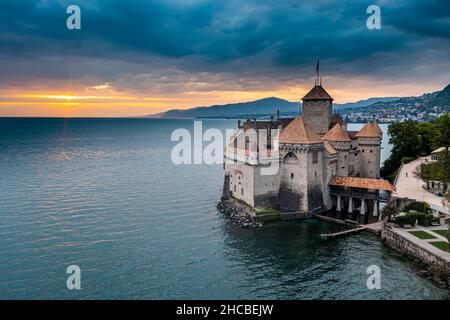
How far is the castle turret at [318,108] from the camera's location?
2061 inches

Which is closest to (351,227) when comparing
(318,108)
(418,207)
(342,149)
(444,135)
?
(418,207)

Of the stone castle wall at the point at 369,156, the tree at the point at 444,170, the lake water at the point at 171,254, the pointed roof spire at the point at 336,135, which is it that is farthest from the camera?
the stone castle wall at the point at 369,156

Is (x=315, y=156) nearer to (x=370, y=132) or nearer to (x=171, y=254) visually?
(x=370, y=132)

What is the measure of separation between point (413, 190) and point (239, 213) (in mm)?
23158

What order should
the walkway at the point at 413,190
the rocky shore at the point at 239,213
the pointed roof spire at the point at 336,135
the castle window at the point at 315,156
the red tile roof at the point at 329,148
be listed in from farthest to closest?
1. the pointed roof spire at the point at 336,135
2. the red tile roof at the point at 329,148
3. the castle window at the point at 315,156
4. the walkway at the point at 413,190
5. the rocky shore at the point at 239,213

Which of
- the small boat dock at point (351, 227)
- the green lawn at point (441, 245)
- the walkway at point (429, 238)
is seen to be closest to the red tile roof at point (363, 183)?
the small boat dock at point (351, 227)

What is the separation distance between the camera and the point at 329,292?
26.5 m

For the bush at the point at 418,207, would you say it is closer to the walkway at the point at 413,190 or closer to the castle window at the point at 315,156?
the walkway at the point at 413,190

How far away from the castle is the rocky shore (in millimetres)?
1038

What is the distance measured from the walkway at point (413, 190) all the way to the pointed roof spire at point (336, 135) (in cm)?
956

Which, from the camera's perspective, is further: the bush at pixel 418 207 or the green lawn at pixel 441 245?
the bush at pixel 418 207

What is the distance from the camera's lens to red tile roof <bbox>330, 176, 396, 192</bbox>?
141 ft

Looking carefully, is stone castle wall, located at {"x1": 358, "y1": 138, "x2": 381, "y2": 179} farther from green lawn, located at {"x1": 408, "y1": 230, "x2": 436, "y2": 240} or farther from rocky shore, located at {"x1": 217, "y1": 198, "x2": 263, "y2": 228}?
rocky shore, located at {"x1": 217, "y1": 198, "x2": 263, "y2": 228}
